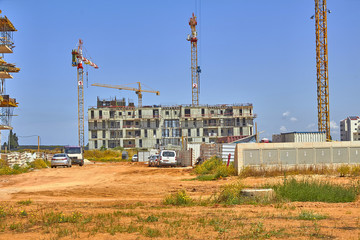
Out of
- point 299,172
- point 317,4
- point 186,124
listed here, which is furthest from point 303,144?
point 186,124

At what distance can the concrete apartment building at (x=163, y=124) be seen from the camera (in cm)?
11369

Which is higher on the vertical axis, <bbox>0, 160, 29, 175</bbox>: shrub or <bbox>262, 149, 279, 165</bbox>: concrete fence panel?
<bbox>262, 149, 279, 165</bbox>: concrete fence panel

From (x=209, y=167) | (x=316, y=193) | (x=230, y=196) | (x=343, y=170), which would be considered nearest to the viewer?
(x=230, y=196)

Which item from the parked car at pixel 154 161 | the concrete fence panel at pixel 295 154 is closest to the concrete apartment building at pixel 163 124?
the parked car at pixel 154 161

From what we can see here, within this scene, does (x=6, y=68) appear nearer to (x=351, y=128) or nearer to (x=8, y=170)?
(x=8, y=170)

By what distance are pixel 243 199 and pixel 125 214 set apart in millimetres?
4069

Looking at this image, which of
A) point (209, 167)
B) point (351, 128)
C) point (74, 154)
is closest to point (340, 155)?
point (209, 167)

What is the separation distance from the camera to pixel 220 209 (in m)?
12.9

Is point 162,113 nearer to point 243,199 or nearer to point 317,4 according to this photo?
point 317,4

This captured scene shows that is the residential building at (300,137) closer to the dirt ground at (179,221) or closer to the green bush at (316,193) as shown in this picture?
the green bush at (316,193)

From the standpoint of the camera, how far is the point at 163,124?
116 metres

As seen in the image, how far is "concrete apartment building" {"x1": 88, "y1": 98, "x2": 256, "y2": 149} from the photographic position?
373 ft

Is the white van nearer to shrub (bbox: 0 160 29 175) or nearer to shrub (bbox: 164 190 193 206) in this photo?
shrub (bbox: 0 160 29 175)

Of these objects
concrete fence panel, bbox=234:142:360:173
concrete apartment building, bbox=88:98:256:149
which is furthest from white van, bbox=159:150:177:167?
concrete apartment building, bbox=88:98:256:149
